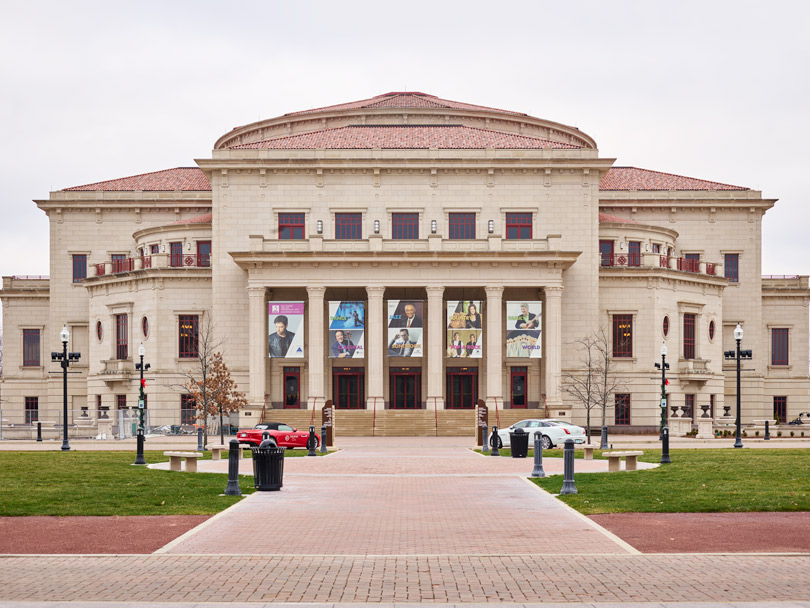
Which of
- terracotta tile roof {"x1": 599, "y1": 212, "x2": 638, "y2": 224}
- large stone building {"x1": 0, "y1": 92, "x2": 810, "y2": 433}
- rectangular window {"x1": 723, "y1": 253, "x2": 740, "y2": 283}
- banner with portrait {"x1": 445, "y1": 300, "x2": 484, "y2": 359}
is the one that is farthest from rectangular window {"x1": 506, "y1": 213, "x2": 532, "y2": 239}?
rectangular window {"x1": 723, "y1": 253, "x2": 740, "y2": 283}

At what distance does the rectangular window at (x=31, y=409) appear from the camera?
7450 centimetres

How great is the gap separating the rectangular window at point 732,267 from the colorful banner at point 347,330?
29.1 m

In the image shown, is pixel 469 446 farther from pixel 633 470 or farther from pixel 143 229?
pixel 143 229

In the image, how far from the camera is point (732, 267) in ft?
237

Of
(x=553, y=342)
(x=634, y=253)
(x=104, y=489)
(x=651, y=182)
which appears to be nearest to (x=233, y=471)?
(x=104, y=489)

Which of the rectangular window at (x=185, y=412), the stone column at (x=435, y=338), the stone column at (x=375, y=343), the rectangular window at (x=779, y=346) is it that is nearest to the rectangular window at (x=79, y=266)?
the rectangular window at (x=185, y=412)

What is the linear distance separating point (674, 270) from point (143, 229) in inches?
1406

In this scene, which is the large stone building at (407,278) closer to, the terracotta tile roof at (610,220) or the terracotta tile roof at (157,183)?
the terracotta tile roof at (610,220)

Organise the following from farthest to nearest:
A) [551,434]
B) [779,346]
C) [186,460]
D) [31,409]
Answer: [31,409] → [779,346] → [551,434] → [186,460]

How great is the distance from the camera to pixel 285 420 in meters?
57.8

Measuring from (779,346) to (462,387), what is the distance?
1056 inches

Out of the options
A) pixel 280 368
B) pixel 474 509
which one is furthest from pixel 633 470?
pixel 280 368

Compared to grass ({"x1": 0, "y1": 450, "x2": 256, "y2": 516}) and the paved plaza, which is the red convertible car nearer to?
grass ({"x1": 0, "y1": 450, "x2": 256, "y2": 516})

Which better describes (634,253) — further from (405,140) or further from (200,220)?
(200,220)
